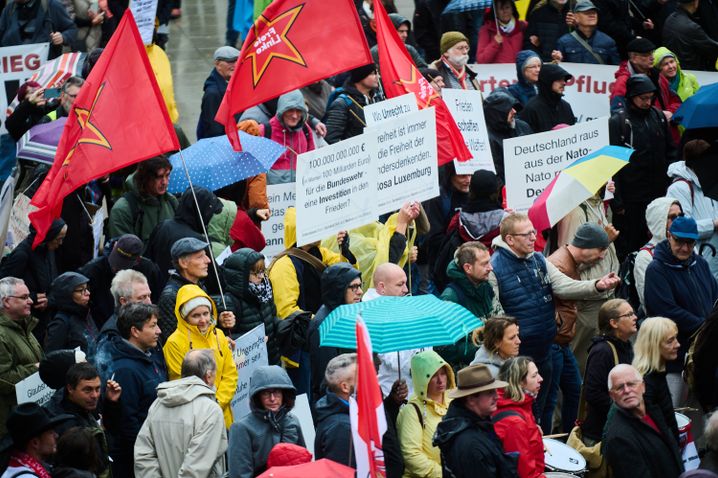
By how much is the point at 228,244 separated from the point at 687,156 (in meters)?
3.91

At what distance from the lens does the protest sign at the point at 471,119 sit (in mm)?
12938

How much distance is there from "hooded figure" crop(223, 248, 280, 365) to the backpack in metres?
2.99

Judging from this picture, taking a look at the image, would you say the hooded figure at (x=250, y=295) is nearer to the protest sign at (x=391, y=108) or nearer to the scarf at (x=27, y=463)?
the protest sign at (x=391, y=108)

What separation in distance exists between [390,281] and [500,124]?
410cm

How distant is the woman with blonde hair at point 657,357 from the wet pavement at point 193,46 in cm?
916

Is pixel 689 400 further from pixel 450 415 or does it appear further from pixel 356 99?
pixel 356 99

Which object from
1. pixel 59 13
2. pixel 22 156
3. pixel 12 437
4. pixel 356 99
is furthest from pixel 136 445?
pixel 59 13

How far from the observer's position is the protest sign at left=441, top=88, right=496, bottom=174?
509 inches

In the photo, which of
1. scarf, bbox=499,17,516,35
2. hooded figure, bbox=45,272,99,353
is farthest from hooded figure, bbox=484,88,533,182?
hooded figure, bbox=45,272,99,353

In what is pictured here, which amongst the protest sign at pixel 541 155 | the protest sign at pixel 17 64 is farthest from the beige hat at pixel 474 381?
the protest sign at pixel 17 64

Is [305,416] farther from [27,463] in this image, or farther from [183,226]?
[183,226]

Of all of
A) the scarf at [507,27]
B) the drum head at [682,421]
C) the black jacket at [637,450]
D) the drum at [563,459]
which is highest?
the scarf at [507,27]

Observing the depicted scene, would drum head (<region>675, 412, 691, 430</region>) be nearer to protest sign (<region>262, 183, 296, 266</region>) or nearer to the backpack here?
the backpack

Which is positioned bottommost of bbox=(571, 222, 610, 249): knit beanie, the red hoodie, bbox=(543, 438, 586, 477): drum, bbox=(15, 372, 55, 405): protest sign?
bbox=(543, 438, 586, 477): drum
